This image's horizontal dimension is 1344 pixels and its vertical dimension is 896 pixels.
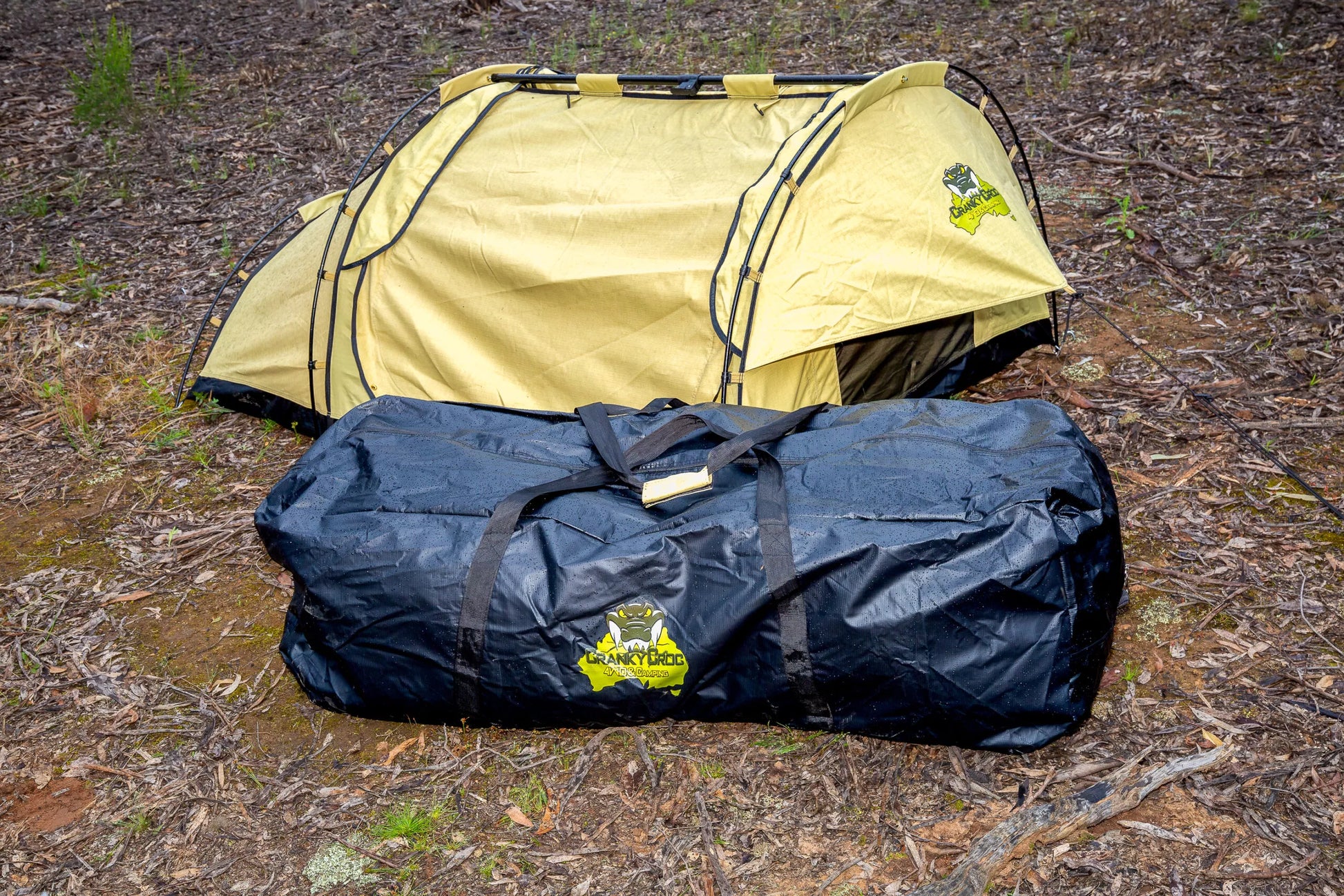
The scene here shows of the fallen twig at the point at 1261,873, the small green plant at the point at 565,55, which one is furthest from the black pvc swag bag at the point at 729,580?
the small green plant at the point at 565,55

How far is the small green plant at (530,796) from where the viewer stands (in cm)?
295

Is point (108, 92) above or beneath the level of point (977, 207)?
beneath

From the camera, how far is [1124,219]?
233 inches

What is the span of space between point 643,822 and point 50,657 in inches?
88.4

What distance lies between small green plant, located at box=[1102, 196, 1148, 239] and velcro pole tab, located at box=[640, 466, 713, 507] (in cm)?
391

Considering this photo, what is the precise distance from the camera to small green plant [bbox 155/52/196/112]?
8812 mm

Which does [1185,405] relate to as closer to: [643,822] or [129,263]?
[643,822]

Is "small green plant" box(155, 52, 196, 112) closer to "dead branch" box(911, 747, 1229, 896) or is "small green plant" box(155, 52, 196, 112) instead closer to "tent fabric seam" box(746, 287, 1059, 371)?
"tent fabric seam" box(746, 287, 1059, 371)

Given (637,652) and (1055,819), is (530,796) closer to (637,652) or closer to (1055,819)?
(637,652)

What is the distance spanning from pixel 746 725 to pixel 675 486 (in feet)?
2.55

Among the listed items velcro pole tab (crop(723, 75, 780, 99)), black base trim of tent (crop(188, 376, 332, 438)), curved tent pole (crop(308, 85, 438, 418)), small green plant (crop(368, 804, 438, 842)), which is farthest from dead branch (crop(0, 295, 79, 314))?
small green plant (crop(368, 804, 438, 842))

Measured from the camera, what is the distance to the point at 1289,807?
107 inches

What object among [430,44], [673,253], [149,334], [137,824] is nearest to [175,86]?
[430,44]

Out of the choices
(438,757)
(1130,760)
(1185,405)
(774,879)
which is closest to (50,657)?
(438,757)
